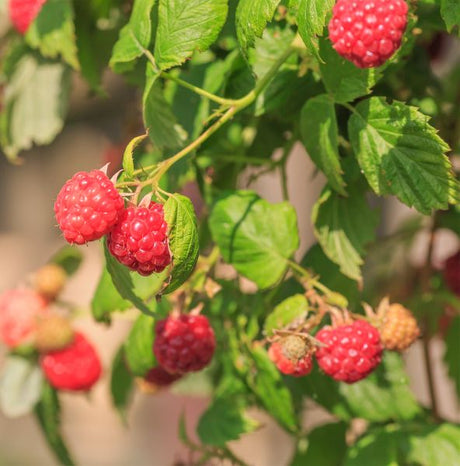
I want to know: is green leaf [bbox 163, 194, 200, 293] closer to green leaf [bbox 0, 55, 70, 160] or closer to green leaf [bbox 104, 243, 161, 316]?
green leaf [bbox 104, 243, 161, 316]

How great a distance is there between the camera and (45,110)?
1.53 meters

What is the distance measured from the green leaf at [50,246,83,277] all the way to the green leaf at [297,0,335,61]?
97cm

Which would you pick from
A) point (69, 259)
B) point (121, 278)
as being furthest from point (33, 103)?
point (121, 278)

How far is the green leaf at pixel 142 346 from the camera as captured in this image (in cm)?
122

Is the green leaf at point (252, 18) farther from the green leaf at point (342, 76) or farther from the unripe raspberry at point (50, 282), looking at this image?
the unripe raspberry at point (50, 282)

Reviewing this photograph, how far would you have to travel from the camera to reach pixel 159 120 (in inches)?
40.3

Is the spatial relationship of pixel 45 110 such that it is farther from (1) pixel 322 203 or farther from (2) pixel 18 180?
(2) pixel 18 180

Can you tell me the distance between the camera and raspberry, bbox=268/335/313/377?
0.98 metres

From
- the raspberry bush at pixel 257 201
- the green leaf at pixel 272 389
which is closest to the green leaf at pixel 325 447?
the raspberry bush at pixel 257 201

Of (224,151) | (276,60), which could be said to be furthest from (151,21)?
(224,151)

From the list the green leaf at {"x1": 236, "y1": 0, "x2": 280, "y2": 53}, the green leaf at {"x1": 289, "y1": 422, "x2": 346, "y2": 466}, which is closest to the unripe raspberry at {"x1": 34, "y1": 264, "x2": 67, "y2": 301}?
the green leaf at {"x1": 289, "y1": 422, "x2": 346, "y2": 466}

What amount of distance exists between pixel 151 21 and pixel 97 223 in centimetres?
32

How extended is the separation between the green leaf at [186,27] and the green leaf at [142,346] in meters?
0.41

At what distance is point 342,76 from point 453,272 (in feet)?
1.78
